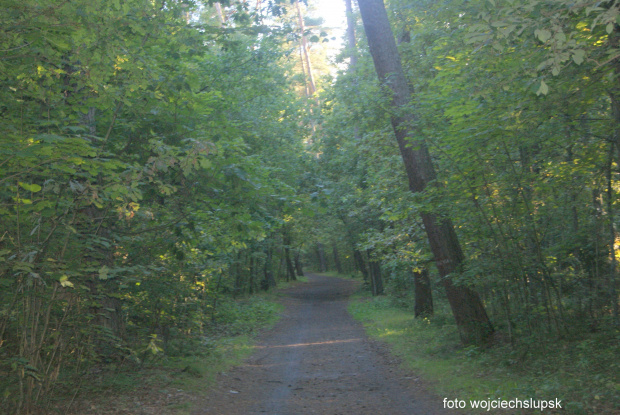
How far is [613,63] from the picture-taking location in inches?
210

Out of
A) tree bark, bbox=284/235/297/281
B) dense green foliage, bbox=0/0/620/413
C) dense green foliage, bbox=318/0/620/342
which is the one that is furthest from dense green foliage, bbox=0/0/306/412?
tree bark, bbox=284/235/297/281

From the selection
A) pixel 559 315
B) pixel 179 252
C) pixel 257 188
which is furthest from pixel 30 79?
pixel 559 315

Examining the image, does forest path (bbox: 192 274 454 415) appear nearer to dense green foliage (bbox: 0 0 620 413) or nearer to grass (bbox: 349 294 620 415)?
grass (bbox: 349 294 620 415)

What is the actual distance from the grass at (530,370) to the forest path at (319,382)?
1.74 feet

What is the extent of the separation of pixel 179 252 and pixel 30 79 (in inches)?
163

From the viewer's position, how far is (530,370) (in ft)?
25.1

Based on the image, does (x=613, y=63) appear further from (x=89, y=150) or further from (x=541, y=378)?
(x=89, y=150)

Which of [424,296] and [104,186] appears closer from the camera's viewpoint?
[104,186]

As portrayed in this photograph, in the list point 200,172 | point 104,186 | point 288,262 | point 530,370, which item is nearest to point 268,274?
point 288,262

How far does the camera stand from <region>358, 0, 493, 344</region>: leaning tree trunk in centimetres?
1005

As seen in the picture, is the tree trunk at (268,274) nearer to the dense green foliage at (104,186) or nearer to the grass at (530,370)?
the dense green foliage at (104,186)

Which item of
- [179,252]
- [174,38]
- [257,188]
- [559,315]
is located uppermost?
[174,38]

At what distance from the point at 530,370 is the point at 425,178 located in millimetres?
4459

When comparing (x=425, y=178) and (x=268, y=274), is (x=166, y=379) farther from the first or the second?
(x=268, y=274)
